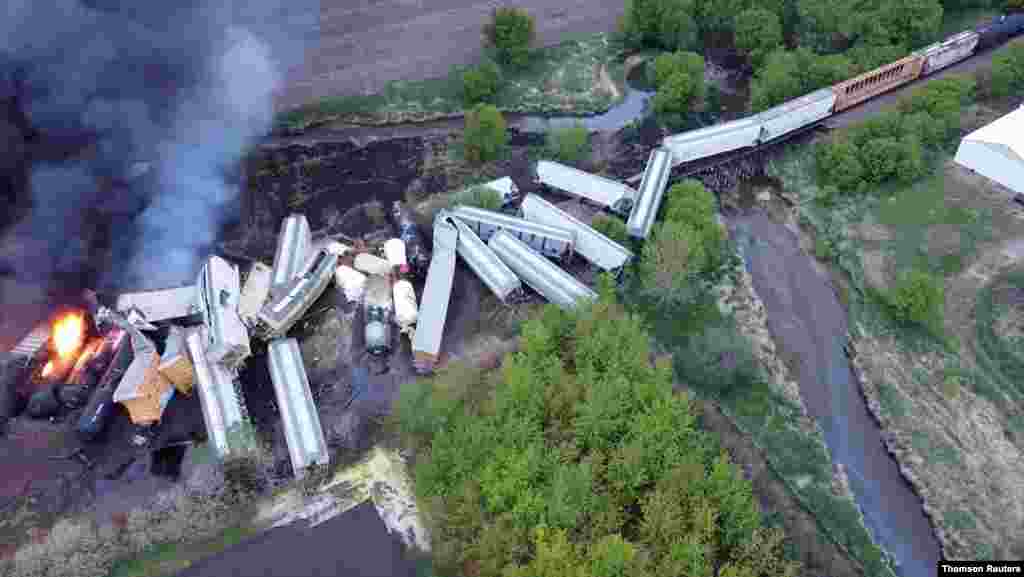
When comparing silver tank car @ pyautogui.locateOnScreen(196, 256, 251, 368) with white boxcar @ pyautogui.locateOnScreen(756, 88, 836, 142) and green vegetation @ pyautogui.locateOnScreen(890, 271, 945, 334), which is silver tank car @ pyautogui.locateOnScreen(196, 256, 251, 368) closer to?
green vegetation @ pyautogui.locateOnScreen(890, 271, 945, 334)

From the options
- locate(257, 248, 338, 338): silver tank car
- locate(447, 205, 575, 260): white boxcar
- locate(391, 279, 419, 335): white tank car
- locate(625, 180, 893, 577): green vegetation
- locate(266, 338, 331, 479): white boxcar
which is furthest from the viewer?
locate(447, 205, 575, 260): white boxcar

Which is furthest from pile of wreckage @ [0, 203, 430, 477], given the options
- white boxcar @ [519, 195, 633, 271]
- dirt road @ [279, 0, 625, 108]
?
dirt road @ [279, 0, 625, 108]

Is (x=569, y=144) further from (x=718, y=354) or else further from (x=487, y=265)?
(x=718, y=354)

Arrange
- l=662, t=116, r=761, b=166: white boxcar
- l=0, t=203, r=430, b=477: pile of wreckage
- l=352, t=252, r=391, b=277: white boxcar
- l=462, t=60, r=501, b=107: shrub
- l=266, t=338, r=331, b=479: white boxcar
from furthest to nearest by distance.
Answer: l=462, t=60, r=501, b=107: shrub < l=662, t=116, r=761, b=166: white boxcar < l=352, t=252, r=391, b=277: white boxcar < l=0, t=203, r=430, b=477: pile of wreckage < l=266, t=338, r=331, b=479: white boxcar

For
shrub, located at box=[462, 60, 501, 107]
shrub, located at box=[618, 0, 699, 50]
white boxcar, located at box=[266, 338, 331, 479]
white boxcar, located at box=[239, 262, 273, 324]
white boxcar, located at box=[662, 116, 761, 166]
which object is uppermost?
shrub, located at box=[618, 0, 699, 50]

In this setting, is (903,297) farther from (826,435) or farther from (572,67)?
(572,67)

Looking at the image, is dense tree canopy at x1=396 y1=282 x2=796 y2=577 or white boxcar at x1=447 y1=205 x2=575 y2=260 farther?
white boxcar at x1=447 y1=205 x2=575 y2=260

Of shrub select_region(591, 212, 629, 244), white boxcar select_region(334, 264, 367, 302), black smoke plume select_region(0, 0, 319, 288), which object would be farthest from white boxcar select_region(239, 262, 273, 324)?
shrub select_region(591, 212, 629, 244)

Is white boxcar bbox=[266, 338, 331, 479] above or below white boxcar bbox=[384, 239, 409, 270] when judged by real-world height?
below
